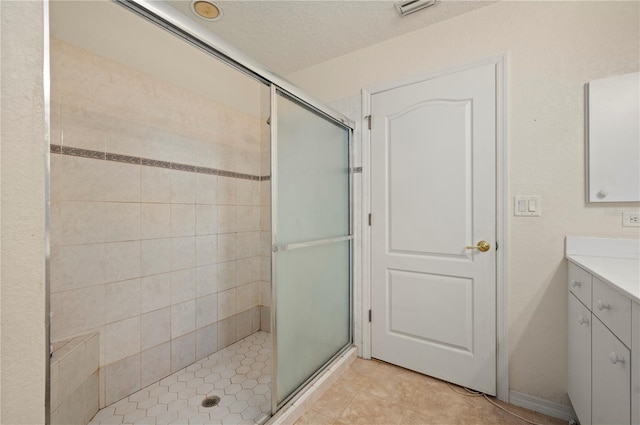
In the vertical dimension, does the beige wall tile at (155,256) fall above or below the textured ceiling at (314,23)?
below

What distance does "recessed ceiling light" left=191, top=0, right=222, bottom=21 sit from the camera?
5.57ft

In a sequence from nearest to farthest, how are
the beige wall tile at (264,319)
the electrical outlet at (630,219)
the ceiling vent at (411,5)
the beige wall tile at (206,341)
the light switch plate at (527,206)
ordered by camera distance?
the electrical outlet at (630,219) < the light switch plate at (527,206) < the ceiling vent at (411,5) < the beige wall tile at (206,341) < the beige wall tile at (264,319)

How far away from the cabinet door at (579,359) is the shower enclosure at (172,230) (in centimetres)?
131

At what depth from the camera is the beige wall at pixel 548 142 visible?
1.42 m

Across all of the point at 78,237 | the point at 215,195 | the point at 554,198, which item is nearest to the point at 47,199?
the point at 78,237

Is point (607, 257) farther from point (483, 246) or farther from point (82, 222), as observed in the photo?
point (82, 222)

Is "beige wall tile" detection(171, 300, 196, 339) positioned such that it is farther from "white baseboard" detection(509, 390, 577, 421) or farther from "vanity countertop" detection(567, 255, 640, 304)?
"vanity countertop" detection(567, 255, 640, 304)

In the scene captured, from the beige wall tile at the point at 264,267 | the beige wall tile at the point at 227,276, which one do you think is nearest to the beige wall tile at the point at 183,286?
the beige wall tile at the point at 227,276

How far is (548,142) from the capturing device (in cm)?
154

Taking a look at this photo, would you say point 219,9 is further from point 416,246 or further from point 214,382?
point 214,382

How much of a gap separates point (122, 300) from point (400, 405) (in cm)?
179

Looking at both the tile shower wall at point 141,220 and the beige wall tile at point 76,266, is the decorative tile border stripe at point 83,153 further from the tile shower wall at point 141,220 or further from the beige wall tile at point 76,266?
the beige wall tile at point 76,266

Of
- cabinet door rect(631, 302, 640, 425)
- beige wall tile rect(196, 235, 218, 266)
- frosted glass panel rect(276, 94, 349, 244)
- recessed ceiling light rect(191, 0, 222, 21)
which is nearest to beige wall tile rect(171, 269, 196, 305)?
beige wall tile rect(196, 235, 218, 266)

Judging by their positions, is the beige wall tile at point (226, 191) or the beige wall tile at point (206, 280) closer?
the beige wall tile at point (206, 280)
